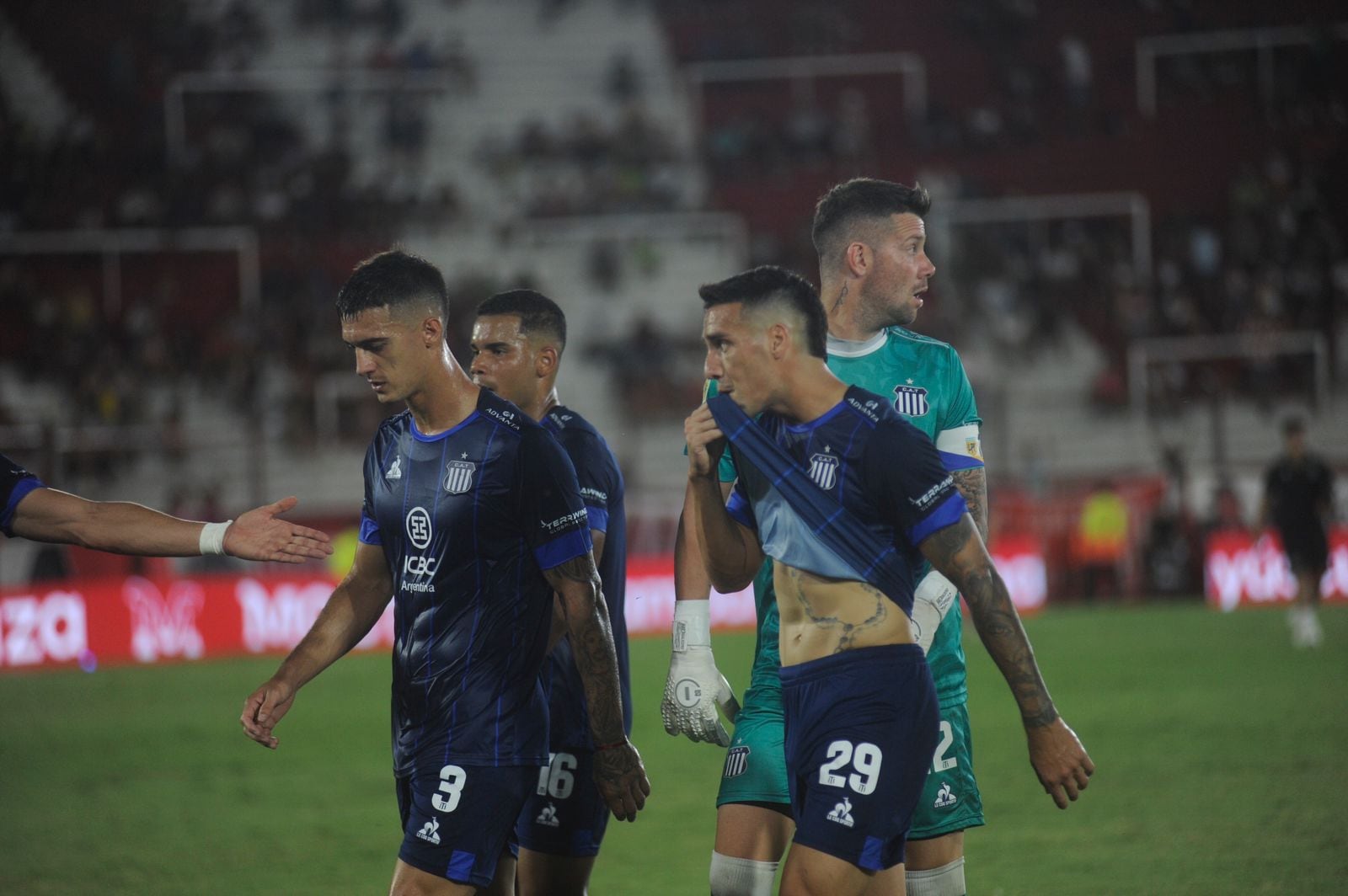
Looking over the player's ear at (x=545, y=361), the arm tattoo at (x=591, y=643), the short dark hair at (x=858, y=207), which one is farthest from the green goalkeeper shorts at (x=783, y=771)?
the player's ear at (x=545, y=361)

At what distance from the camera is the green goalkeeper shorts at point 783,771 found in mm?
4789

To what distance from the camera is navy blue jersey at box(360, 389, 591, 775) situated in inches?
181

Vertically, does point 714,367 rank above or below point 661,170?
below

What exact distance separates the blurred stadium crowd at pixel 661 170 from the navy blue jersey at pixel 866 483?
20.9 metres

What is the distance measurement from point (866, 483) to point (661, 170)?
89.7ft

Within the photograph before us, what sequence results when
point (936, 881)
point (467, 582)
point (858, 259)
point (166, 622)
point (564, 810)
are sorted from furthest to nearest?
point (166, 622) < point (564, 810) < point (858, 259) < point (936, 881) < point (467, 582)

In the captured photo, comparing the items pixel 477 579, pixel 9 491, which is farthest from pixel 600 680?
pixel 9 491

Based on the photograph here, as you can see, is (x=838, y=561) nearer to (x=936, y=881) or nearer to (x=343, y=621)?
(x=936, y=881)

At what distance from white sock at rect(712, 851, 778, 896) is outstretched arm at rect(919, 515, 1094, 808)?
939 millimetres

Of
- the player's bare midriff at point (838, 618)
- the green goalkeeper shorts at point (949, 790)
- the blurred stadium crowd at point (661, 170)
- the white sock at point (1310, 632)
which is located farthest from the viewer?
the blurred stadium crowd at point (661, 170)

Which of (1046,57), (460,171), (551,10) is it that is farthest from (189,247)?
(1046,57)

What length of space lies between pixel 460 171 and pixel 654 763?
2196 centimetres

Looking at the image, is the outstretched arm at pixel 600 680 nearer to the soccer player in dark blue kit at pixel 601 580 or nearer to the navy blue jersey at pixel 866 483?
the soccer player in dark blue kit at pixel 601 580

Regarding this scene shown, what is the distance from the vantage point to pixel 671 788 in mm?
10312
